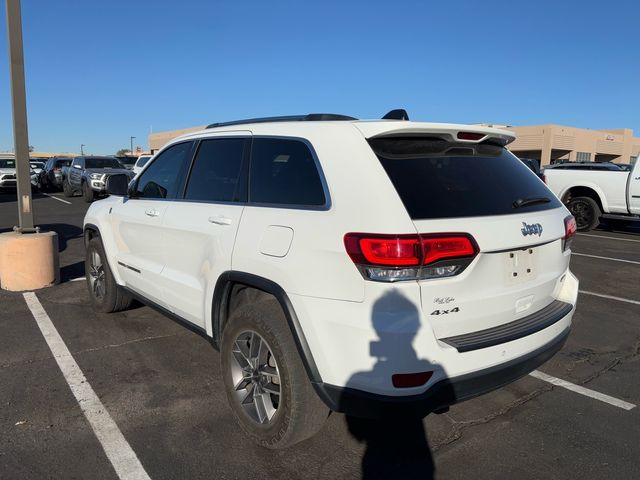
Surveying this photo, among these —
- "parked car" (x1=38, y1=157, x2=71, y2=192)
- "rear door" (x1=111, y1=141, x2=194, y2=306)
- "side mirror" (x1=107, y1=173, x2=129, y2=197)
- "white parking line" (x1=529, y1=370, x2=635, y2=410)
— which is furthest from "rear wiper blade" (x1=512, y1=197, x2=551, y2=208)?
"parked car" (x1=38, y1=157, x2=71, y2=192)

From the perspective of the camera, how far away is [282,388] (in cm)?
272

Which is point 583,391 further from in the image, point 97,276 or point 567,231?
point 97,276

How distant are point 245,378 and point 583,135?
54.2 metres

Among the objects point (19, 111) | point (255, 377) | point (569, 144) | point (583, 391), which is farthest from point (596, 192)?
point (569, 144)

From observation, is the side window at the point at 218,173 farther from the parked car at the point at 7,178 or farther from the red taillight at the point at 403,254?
the parked car at the point at 7,178

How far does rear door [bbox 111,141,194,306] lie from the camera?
4020 mm

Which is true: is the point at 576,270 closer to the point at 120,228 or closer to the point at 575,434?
the point at 575,434

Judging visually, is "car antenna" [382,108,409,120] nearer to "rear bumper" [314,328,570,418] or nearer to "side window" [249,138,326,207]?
"side window" [249,138,326,207]

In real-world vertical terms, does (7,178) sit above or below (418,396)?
below

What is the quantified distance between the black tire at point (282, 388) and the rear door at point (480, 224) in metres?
0.75

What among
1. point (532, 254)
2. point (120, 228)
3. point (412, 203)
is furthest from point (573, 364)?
point (120, 228)

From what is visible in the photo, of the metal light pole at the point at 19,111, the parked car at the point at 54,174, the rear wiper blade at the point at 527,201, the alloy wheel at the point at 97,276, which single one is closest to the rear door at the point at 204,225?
the rear wiper blade at the point at 527,201

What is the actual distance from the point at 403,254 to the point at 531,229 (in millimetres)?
902

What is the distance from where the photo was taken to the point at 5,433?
10.1 feet
